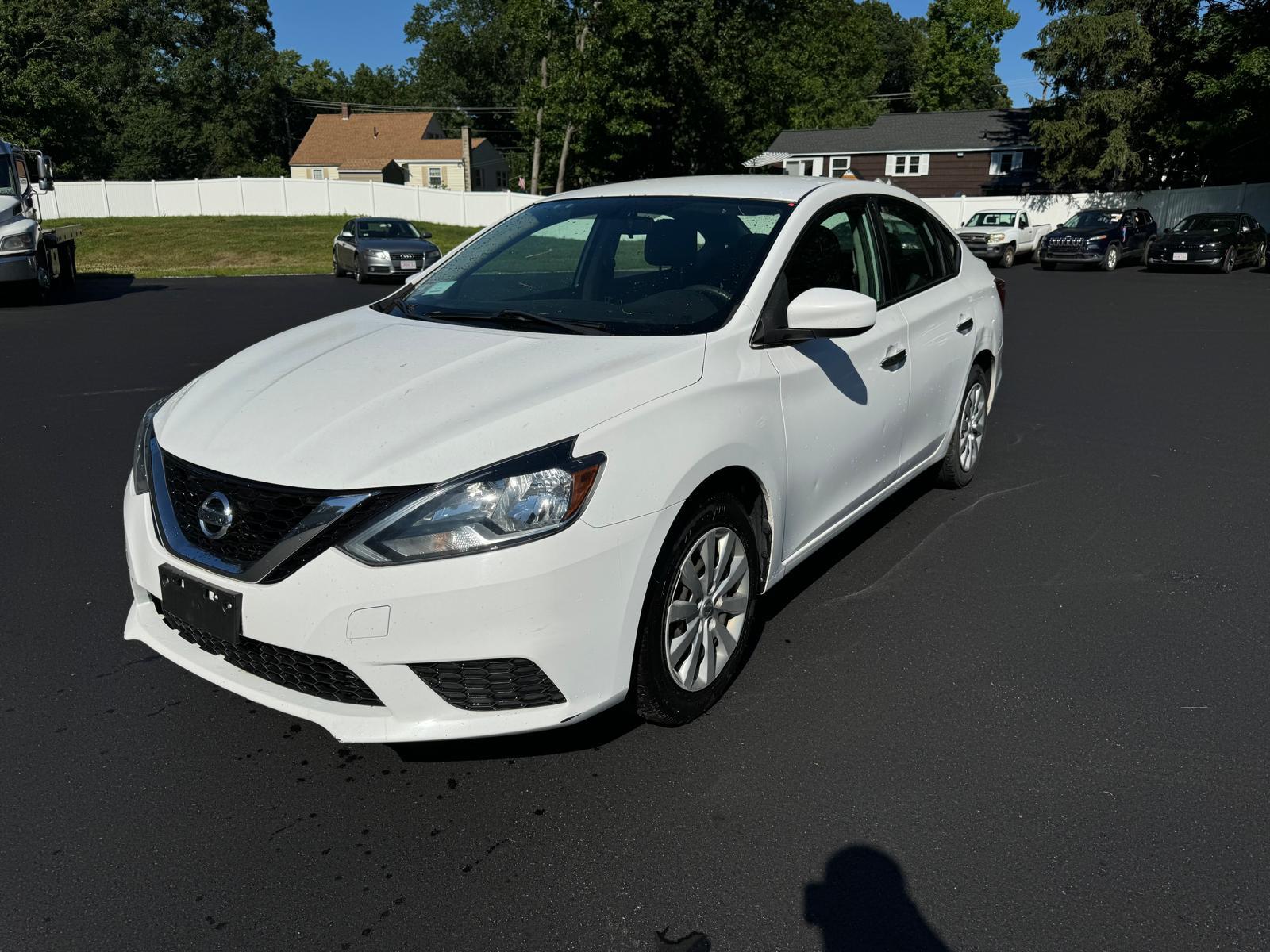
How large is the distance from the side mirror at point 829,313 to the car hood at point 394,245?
1980 cm

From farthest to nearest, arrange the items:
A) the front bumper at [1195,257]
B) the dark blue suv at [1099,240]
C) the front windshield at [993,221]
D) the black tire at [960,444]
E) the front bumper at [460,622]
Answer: the front windshield at [993,221] → the dark blue suv at [1099,240] → the front bumper at [1195,257] → the black tire at [960,444] → the front bumper at [460,622]

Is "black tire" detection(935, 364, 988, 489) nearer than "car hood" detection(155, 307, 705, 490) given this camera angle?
No

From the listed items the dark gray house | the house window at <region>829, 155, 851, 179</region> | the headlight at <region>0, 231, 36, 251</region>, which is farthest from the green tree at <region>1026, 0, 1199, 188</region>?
the headlight at <region>0, 231, 36, 251</region>

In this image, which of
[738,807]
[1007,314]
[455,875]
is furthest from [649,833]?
[1007,314]

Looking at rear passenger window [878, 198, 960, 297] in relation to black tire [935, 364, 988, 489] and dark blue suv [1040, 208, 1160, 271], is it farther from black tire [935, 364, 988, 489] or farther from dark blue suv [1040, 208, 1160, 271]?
dark blue suv [1040, 208, 1160, 271]

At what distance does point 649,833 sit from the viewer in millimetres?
2756

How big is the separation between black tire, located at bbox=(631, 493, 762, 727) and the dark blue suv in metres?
24.8

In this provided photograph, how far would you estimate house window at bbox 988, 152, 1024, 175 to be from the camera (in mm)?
50188

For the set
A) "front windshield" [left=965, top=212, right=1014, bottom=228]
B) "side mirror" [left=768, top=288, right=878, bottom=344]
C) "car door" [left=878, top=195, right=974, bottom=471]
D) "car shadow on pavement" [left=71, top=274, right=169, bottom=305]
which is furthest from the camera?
"front windshield" [left=965, top=212, right=1014, bottom=228]

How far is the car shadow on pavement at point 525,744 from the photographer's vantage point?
10.3 feet

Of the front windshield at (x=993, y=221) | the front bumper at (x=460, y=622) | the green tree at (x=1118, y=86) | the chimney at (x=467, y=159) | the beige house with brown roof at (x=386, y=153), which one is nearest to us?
the front bumper at (x=460, y=622)

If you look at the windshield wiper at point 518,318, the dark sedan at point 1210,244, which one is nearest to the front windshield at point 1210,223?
the dark sedan at point 1210,244

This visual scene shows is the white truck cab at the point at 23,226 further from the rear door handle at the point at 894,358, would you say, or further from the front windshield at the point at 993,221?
the front windshield at the point at 993,221

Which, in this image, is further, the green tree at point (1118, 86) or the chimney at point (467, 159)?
the chimney at point (467, 159)
